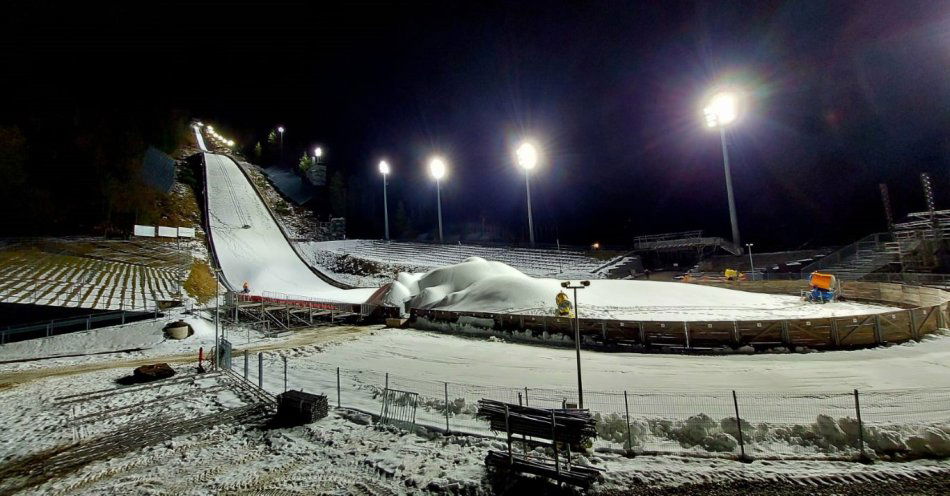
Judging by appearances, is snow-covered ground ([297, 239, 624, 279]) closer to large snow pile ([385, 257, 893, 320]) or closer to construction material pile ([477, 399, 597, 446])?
large snow pile ([385, 257, 893, 320])

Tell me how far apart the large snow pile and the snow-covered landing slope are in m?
9.10

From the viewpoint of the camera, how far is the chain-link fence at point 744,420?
720 cm

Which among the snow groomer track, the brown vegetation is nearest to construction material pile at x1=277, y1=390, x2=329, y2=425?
the snow groomer track

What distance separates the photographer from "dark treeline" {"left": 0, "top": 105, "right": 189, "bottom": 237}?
125 ft

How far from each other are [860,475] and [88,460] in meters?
15.9

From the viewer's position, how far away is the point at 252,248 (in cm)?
4734

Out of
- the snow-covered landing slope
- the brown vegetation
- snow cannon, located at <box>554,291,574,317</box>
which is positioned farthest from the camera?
the snow-covered landing slope

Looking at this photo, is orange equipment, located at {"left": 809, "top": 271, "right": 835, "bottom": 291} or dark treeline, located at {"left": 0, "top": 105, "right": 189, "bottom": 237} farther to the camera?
dark treeline, located at {"left": 0, "top": 105, "right": 189, "bottom": 237}

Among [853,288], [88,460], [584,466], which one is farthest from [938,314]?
[88,460]

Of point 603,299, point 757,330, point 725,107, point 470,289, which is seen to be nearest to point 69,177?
point 470,289

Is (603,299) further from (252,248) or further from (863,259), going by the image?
(252,248)

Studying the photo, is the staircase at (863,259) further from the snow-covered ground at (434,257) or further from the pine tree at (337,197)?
the pine tree at (337,197)

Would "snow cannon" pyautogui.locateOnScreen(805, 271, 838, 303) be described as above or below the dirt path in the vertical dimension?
above

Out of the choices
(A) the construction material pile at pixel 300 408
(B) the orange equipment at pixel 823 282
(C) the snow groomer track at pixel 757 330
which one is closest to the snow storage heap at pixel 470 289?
(C) the snow groomer track at pixel 757 330
